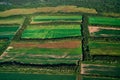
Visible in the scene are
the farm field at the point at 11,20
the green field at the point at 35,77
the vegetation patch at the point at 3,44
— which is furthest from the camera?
A: the farm field at the point at 11,20

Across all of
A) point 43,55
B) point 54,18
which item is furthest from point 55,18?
point 43,55

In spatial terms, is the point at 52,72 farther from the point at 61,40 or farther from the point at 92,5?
the point at 92,5

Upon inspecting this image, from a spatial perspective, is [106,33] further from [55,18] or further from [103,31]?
[55,18]

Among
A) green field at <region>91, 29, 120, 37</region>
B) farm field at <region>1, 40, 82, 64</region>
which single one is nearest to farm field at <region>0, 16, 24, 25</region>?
farm field at <region>1, 40, 82, 64</region>

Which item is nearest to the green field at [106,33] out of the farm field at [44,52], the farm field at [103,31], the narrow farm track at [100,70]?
the farm field at [103,31]

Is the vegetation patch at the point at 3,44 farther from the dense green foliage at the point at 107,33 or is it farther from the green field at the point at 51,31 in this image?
the dense green foliage at the point at 107,33

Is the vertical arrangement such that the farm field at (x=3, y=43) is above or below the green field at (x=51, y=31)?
below

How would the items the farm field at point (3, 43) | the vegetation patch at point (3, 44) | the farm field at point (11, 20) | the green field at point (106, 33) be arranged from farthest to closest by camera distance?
the farm field at point (11, 20), the green field at point (106, 33), the farm field at point (3, 43), the vegetation patch at point (3, 44)

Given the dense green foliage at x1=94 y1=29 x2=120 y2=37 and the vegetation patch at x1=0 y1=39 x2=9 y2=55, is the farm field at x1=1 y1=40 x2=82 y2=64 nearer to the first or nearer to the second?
the vegetation patch at x1=0 y1=39 x2=9 y2=55
